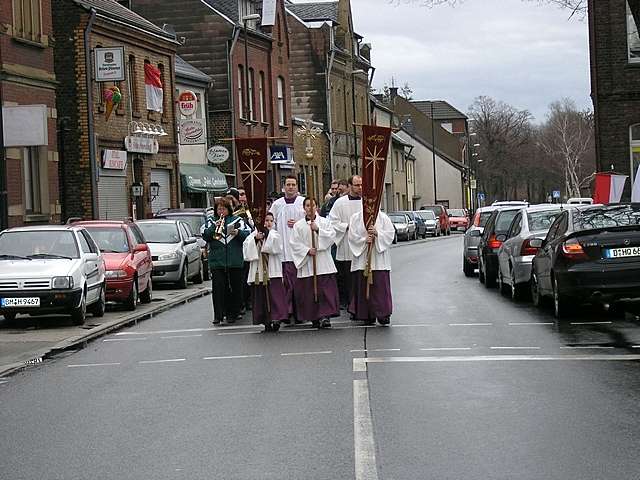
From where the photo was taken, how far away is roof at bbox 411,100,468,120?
5901 inches

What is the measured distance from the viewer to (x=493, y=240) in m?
24.4

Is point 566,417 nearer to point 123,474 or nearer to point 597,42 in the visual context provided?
point 123,474

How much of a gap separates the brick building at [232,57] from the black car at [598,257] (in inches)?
1313

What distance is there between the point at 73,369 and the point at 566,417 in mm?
6298

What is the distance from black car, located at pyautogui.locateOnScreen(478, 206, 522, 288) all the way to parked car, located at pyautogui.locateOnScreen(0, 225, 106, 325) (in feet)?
25.8

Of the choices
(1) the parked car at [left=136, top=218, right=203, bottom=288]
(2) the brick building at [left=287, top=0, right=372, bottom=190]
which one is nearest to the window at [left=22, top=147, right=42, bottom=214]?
(1) the parked car at [left=136, top=218, right=203, bottom=288]

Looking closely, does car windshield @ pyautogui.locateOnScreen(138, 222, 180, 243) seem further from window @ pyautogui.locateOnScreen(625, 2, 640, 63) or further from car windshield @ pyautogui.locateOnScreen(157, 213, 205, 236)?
window @ pyautogui.locateOnScreen(625, 2, 640, 63)

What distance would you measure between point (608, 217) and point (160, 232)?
46.6 feet

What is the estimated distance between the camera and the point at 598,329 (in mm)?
15680

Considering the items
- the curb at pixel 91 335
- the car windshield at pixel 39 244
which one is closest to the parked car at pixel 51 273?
the car windshield at pixel 39 244

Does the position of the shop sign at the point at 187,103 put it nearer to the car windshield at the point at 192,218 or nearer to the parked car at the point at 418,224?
the car windshield at the point at 192,218

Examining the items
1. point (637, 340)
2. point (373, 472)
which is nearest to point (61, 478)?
point (373, 472)

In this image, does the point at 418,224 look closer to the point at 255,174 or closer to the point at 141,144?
the point at 141,144

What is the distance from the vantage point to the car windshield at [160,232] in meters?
28.6
